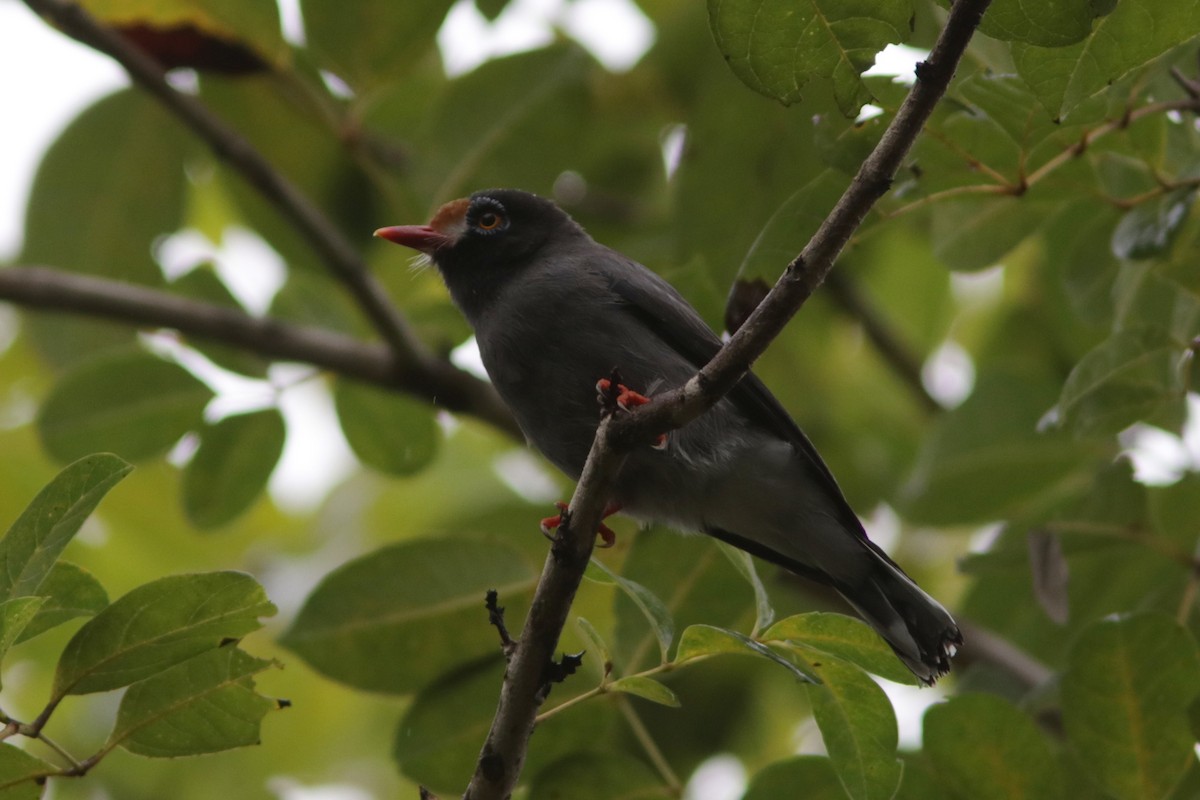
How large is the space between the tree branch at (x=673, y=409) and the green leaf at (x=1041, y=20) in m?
0.13

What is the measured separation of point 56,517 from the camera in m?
2.51

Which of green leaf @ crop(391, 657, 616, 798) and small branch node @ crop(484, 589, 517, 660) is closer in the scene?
small branch node @ crop(484, 589, 517, 660)

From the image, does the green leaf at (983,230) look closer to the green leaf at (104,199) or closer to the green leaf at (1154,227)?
the green leaf at (1154,227)

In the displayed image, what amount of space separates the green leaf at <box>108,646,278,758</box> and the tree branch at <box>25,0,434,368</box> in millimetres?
2238

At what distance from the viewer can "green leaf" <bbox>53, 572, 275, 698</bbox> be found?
2.60 m

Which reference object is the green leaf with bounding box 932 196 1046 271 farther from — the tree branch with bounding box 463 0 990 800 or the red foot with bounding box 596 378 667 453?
the tree branch with bounding box 463 0 990 800

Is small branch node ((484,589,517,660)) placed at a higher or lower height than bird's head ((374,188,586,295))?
lower

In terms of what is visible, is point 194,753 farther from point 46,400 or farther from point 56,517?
point 46,400

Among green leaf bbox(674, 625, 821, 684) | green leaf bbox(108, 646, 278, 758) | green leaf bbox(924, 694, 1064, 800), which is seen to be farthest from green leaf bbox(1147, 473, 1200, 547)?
green leaf bbox(108, 646, 278, 758)

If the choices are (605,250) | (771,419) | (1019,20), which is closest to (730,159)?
(605,250)

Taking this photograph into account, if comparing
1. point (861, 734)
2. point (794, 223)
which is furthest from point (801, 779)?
point (794, 223)

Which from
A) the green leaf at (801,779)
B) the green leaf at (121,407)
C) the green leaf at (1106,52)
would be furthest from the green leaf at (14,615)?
the green leaf at (121,407)

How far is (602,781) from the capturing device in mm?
3469

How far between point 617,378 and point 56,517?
1.18 metres
